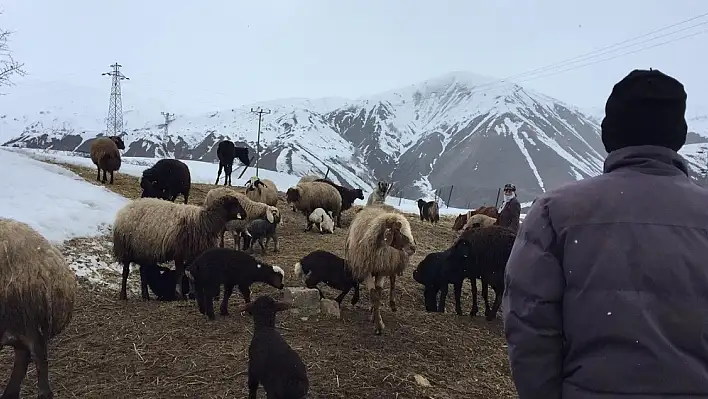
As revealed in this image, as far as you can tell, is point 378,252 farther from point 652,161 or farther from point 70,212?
point 70,212

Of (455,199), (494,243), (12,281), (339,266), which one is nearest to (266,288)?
(339,266)

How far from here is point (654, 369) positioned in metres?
1.79

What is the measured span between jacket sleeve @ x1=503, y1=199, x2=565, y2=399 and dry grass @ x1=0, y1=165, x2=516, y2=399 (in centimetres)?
335

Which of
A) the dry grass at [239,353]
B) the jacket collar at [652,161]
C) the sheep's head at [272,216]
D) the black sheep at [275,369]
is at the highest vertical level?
the jacket collar at [652,161]

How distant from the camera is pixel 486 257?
26.3ft

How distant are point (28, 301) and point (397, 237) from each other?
14.6ft

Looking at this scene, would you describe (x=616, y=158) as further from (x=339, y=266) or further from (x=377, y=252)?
(x=339, y=266)

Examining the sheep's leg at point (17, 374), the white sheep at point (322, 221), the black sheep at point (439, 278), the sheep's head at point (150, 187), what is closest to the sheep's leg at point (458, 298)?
the black sheep at point (439, 278)

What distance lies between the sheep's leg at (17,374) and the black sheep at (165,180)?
9515 millimetres

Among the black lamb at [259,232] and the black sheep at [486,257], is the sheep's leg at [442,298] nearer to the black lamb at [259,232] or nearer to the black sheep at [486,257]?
the black sheep at [486,257]

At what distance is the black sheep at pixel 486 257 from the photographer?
795 centimetres

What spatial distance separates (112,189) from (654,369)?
1576 cm

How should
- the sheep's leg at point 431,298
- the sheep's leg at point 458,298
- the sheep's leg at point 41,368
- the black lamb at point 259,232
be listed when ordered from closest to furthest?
the sheep's leg at point 41,368, the sheep's leg at point 458,298, the sheep's leg at point 431,298, the black lamb at point 259,232

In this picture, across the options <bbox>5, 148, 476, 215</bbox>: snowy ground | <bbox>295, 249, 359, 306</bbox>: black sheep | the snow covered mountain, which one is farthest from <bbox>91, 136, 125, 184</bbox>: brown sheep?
the snow covered mountain
